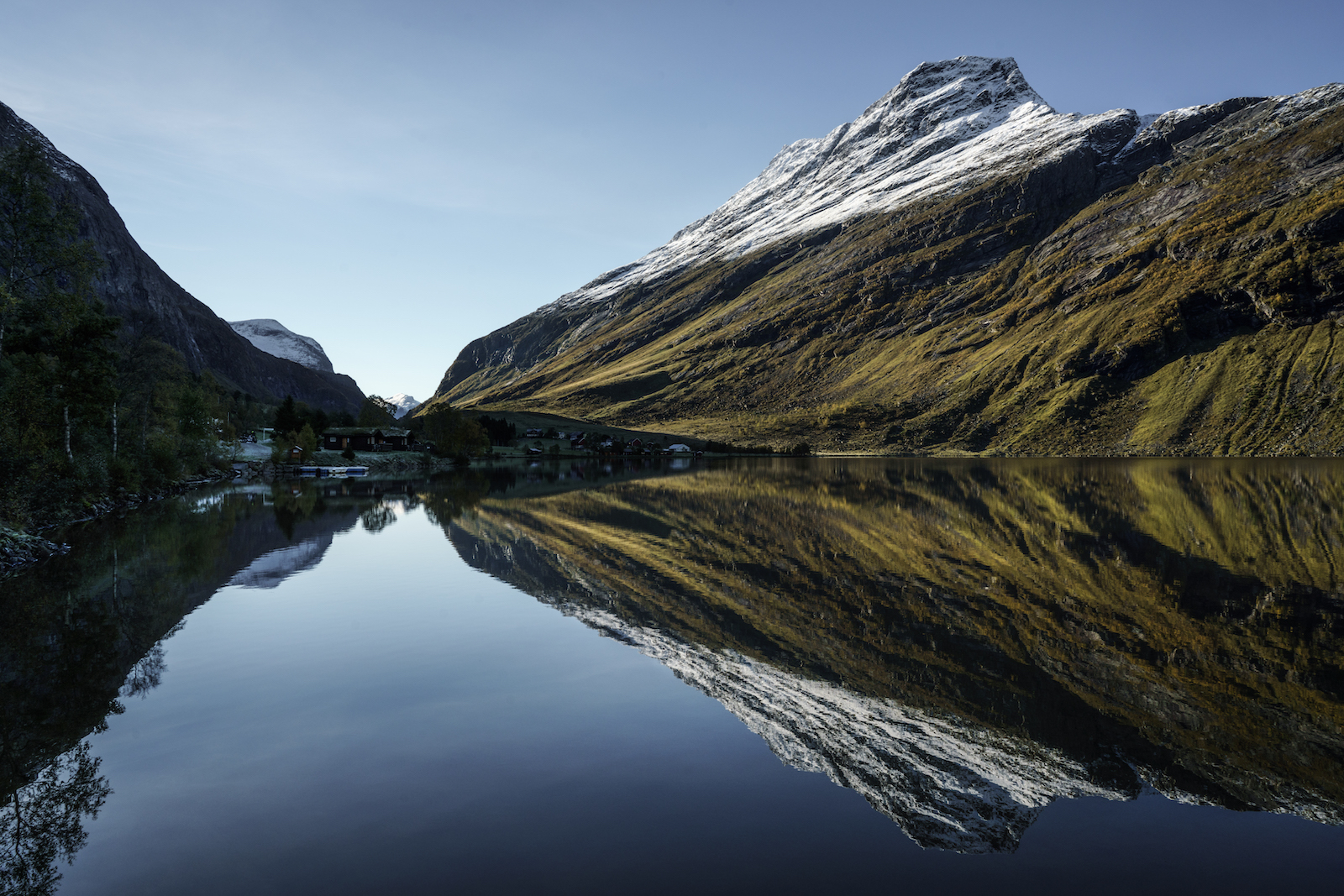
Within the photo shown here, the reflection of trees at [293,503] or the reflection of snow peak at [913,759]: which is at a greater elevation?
the reflection of trees at [293,503]

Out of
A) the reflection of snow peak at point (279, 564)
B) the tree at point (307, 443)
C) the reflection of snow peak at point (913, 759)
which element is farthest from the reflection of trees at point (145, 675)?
the tree at point (307, 443)

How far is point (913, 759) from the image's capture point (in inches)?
432

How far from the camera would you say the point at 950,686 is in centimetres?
1379

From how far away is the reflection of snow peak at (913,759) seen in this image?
9.42m

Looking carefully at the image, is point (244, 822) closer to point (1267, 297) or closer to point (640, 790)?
point (640, 790)

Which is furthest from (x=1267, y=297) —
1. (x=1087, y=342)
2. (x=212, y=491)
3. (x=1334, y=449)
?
(x=212, y=491)

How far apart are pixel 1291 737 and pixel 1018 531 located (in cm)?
2339

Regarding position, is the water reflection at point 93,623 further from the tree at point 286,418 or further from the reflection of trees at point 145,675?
the tree at point 286,418

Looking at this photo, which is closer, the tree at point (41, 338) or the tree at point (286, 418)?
the tree at point (41, 338)

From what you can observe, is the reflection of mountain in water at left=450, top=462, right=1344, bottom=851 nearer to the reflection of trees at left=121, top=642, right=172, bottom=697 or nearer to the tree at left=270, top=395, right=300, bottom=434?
the reflection of trees at left=121, top=642, right=172, bottom=697

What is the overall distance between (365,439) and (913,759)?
15444 cm

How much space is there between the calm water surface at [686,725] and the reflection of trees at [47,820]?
0.05m

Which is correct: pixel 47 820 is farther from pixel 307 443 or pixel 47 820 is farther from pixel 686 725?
pixel 307 443

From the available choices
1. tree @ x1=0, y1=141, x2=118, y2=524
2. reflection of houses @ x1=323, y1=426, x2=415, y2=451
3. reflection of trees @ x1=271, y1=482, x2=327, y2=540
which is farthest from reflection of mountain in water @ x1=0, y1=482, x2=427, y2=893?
reflection of houses @ x1=323, y1=426, x2=415, y2=451
